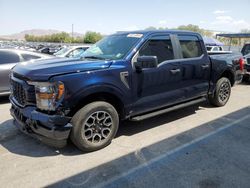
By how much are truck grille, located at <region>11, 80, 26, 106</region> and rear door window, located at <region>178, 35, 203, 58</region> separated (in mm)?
3152

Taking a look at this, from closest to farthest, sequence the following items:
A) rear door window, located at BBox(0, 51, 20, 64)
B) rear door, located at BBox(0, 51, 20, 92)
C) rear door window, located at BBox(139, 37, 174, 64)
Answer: rear door window, located at BBox(139, 37, 174, 64)
rear door, located at BBox(0, 51, 20, 92)
rear door window, located at BBox(0, 51, 20, 64)

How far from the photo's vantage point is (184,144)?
4234 mm

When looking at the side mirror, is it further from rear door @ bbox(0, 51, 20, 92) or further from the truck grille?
rear door @ bbox(0, 51, 20, 92)

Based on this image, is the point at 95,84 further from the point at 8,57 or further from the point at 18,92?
the point at 8,57

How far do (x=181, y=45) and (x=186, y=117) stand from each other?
64.1 inches

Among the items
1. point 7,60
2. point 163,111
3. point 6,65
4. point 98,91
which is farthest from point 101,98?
point 7,60

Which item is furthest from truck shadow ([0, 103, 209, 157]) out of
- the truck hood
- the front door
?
the truck hood

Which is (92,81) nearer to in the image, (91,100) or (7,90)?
(91,100)

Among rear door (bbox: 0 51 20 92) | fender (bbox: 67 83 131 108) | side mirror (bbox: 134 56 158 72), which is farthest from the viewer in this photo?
rear door (bbox: 0 51 20 92)

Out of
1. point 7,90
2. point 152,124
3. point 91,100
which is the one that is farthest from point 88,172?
point 7,90

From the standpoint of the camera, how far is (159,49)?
4.76m

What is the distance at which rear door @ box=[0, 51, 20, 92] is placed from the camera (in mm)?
6738

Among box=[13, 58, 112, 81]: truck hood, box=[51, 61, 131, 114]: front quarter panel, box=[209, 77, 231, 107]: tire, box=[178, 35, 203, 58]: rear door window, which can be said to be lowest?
box=[209, 77, 231, 107]: tire

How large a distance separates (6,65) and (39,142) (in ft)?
11.5
